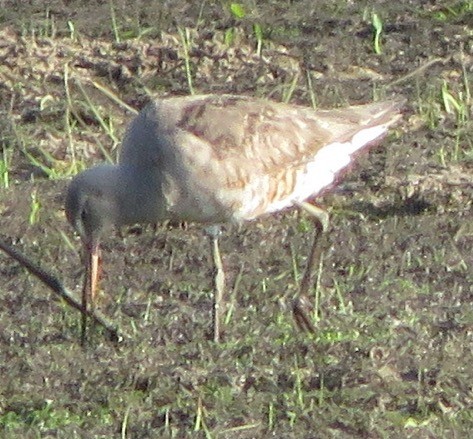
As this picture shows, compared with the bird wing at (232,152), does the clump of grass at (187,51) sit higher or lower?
lower

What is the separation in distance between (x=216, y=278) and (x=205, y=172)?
498 millimetres

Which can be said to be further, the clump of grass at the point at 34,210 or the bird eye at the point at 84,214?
the clump of grass at the point at 34,210

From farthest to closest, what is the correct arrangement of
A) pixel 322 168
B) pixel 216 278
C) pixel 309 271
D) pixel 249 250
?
pixel 249 250, pixel 322 168, pixel 309 271, pixel 216 278

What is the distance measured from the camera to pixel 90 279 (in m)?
8.09

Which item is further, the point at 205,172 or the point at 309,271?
the point at 309,271

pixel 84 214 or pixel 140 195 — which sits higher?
pixel 140 195

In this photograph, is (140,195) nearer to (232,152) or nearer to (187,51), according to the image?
(232,152)

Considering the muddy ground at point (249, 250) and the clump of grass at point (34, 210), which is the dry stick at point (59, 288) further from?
the clump of grass at point (34, 210)

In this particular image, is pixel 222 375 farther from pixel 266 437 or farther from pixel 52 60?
pixel 52 60

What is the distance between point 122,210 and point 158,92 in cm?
309

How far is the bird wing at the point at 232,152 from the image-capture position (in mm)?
8078

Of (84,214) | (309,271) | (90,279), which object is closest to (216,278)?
(309,271)

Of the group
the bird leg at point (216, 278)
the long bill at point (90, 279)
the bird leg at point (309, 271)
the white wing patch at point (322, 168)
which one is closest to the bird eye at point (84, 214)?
the long bill at point (90, 279)

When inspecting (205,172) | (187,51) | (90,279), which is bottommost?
(187,51)
